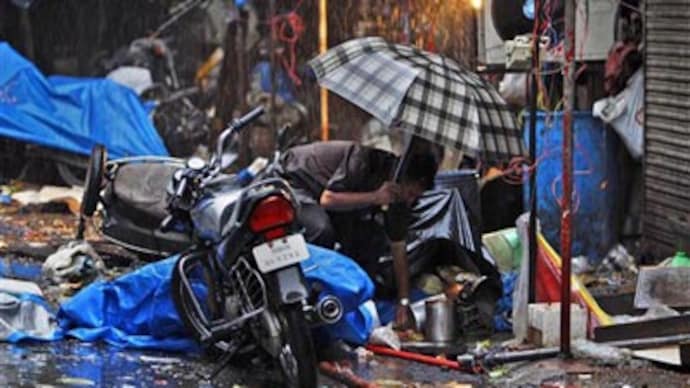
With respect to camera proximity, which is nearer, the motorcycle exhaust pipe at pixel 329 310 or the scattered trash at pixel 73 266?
the motorcycle exhaust pipe at pixel 329 310

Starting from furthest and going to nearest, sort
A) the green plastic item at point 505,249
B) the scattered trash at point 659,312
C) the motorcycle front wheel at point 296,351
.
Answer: the green plastic item at point 505,249, the scattered trash at point 659,312, the motorcycle front wheel at point 296,351

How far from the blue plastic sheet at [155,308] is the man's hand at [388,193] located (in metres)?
0.55

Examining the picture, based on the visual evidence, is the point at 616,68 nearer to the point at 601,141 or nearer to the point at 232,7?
the point at 601,141

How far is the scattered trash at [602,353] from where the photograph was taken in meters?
8.23

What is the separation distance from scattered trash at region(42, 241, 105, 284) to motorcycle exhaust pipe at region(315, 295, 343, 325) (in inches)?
124

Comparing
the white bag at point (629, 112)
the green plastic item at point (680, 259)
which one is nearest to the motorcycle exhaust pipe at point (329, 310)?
the green plastic item at point (680, 259)

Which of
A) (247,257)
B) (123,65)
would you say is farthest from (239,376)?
(123,65)

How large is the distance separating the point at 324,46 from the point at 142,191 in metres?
5.50

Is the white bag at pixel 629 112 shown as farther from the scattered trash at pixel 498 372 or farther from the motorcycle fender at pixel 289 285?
the motorcycle fender at pixel 289 285

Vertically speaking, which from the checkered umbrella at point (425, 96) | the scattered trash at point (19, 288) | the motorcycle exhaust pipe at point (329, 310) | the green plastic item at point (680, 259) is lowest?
the green plastic item at point (680, 259)

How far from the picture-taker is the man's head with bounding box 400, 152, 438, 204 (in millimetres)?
9031

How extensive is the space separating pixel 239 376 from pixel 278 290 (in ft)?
2.87

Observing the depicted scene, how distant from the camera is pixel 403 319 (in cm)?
920

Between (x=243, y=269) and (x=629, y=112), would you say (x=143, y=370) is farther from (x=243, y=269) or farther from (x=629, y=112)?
(x=629, y=112)
